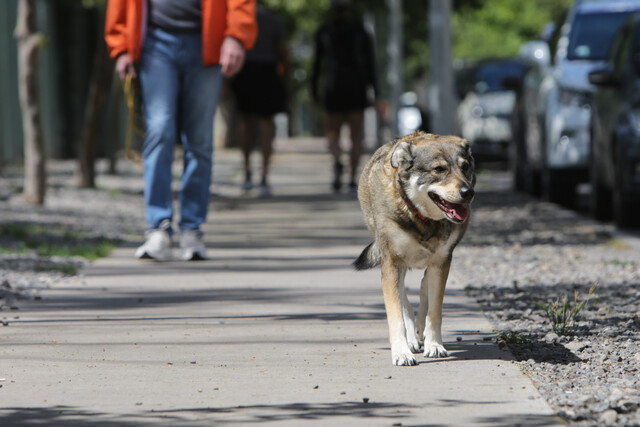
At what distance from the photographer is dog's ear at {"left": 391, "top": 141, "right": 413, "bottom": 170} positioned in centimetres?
543

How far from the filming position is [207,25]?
8609 mm

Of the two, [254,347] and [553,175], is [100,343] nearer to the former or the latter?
[254,347]

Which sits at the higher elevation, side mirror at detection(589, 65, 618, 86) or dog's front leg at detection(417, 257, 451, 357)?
side mirror at detection(589, 65, 618, 86)

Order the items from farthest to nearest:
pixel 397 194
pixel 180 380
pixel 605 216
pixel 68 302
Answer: pixel 605 216, pixel 68 302, pixel 397 194, pixel 180 380

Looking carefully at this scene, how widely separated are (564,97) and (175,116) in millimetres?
5612

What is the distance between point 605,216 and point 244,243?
4032 mm

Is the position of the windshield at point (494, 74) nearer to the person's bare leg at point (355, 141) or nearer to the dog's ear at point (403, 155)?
the person's bare leg at point (355, 141)

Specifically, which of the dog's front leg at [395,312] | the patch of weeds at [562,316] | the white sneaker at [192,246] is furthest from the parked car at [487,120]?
the dog's front leg at [395,312]

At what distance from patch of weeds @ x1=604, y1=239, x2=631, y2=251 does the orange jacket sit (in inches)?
129

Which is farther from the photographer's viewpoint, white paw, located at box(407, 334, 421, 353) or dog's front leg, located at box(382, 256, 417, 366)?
white paw, located at box(407, 334, 421, 353)

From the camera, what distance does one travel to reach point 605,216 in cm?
1233

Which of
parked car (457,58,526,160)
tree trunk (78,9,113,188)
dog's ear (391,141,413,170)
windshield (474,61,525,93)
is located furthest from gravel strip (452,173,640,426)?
windshield (474,61,525,93)

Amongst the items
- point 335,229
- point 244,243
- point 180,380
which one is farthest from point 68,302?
point 335,229

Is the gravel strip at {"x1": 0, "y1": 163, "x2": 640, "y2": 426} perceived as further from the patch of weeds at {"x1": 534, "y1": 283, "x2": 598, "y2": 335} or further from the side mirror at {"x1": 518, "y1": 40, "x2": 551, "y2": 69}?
the side mirror at {"x1": 518, "y1": 40, "x2": 551, "y2": 69}
